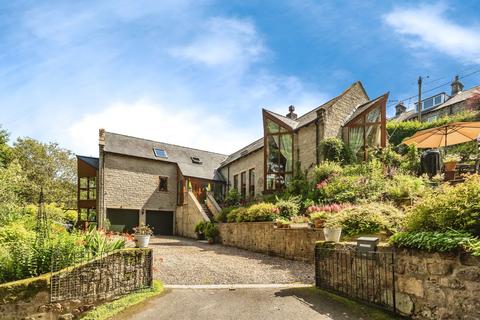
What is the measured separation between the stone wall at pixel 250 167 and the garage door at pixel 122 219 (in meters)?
8.02

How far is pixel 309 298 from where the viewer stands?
255 inches

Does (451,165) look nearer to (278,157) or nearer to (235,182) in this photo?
(278,157)

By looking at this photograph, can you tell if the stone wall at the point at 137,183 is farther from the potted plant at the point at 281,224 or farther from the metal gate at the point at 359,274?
the metal gate at the point at 359,274

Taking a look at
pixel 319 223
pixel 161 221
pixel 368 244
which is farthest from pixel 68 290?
pixel 161 221

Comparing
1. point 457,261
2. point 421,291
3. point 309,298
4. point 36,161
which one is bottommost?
point 309,298

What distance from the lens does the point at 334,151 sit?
55.7ft

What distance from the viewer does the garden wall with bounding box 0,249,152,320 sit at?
6.54 metres

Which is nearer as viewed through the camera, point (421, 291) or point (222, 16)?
point (421, 291)

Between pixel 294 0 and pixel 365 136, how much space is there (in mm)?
11910

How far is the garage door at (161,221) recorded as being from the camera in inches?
979

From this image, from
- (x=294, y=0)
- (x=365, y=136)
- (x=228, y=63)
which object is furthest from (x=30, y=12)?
(x=365, y=136)

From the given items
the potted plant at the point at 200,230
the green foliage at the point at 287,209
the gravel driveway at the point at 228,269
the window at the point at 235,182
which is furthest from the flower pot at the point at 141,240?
the window at the point at 235,182

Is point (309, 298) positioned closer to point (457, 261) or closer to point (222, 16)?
point (457, 261)

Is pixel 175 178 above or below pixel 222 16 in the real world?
below
